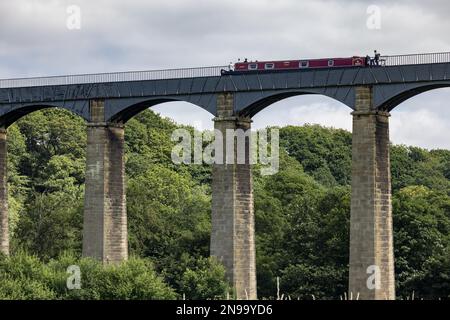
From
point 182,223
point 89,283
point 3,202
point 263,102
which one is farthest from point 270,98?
point 182,223

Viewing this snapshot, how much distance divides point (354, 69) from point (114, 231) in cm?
1771

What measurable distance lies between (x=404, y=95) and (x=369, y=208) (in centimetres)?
587

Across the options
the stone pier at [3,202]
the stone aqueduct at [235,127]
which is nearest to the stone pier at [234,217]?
the stone aqueduct at [235,127]

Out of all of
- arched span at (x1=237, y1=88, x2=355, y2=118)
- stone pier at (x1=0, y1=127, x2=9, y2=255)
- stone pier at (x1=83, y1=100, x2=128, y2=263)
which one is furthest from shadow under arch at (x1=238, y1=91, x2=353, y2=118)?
stone pier at (x1=0, y1=127, x2=9, y2=255)

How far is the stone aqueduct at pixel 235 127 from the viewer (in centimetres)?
6144

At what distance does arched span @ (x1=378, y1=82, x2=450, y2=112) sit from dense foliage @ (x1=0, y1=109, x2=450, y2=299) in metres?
12.3

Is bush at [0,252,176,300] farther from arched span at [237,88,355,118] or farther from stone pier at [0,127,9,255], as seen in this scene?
stone pier at [0,127,9,255]

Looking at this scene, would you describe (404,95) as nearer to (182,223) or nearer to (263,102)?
(263,102)

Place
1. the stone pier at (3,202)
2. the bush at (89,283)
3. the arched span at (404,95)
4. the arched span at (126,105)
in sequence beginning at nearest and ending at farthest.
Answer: the arched span at (404,95) < the bush at (89,283) < the arched span at (126,105) < the stone pier at (3,202)

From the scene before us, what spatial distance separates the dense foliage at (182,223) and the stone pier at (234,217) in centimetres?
90

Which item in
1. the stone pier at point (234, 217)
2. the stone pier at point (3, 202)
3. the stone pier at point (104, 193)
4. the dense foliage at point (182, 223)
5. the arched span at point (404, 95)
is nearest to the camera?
the arched span at point (404, 95)

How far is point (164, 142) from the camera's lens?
132250 mm

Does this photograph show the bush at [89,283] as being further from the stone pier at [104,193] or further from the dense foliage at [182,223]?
the stone pier at [104,193]

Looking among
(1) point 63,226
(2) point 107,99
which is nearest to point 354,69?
(2) point 107,99
